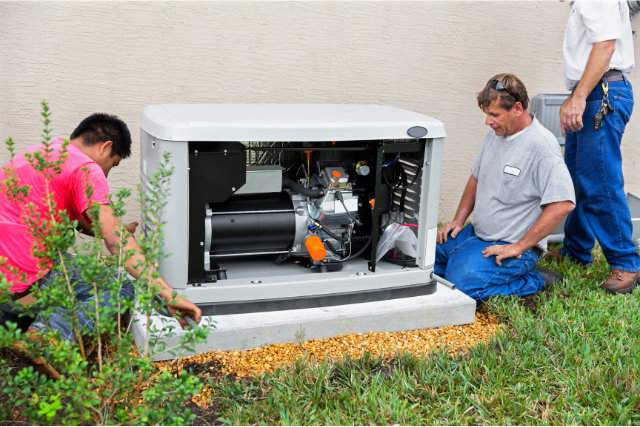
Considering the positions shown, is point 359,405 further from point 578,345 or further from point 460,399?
point 578,345

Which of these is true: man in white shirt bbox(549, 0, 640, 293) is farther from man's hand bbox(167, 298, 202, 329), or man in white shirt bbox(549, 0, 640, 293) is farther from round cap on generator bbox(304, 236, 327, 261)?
man's hand bbox(167, 298, 202, 329)

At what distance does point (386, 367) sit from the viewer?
92.7 inches

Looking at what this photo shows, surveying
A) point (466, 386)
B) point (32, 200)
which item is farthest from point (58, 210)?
point (466, 386)

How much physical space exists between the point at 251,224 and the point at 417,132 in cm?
85

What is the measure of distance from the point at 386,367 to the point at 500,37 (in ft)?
9.66

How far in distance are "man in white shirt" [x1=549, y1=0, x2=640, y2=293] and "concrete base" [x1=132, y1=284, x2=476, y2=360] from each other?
39.3 inches

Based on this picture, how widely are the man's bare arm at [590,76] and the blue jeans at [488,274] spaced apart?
2.49ft

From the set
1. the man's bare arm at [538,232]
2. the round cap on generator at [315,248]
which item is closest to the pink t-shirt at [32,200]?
the round cap on generator at [315,248]

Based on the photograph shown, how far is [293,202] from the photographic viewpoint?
2.69 meters

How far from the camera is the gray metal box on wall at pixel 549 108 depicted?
4352 millimetres

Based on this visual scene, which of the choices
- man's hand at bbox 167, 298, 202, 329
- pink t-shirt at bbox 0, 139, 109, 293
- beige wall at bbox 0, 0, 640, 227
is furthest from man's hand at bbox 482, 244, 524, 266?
pink t-shirt at bbox 0, 139, 109, 293

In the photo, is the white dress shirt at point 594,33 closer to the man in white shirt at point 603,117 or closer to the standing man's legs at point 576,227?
the man in white shirt at point 603,117

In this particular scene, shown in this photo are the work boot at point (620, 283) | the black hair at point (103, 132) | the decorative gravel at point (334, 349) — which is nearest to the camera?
the decorative gravel at point (334, 349)

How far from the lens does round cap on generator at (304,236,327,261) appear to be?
257cm
